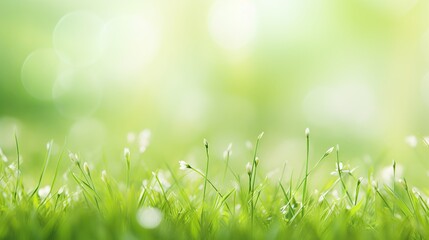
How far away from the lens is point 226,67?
9383mm

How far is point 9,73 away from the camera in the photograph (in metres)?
8.52

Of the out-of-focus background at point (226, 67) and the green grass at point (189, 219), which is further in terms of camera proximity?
the out-of-focus background at point (226, 67)

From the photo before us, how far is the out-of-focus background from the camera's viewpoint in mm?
7801

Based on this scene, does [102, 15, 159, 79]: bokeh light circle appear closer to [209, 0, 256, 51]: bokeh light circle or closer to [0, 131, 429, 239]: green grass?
[209, 0, 256, 51]: bokeh light circle

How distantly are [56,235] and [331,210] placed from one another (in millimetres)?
842

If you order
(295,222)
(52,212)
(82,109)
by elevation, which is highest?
(82,109)

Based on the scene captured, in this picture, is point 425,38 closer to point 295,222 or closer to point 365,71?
point 365,71

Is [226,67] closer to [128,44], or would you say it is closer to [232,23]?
[232,23]

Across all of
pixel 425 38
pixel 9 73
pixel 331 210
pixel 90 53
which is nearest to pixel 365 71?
pixel 425 38

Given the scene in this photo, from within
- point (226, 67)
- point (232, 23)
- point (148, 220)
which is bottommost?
point (148, 220)

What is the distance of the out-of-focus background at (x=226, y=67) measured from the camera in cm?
780

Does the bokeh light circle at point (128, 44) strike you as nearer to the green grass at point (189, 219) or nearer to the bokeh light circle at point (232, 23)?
the bokeh light circle at point (232, 23)

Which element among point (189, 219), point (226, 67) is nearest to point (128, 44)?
point (226, 67)

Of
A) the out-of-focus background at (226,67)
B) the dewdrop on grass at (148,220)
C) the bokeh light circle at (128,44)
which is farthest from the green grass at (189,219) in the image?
the bokeh light circle at (128,44)
